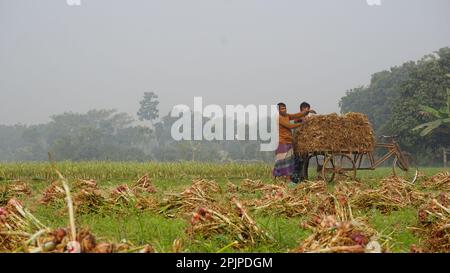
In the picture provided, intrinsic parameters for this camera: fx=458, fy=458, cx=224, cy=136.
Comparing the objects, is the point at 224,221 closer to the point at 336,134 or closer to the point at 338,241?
the point at 338,241

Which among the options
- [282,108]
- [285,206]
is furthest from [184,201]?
[282,108]

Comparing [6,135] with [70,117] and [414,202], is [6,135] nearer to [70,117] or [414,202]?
[70,117]

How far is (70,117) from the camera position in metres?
91.6

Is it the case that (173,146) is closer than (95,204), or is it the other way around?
(95,204)

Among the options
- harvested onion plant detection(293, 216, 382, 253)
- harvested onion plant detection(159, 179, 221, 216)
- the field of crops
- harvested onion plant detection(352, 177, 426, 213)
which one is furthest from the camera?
harvested onion plant detection(352, 177, 426, 213)

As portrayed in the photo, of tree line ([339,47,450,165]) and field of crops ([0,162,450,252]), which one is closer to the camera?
field of crops ([0,162,450,252])

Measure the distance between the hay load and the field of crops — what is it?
1.74m

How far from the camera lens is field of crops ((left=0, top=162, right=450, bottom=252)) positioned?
7.65 ft

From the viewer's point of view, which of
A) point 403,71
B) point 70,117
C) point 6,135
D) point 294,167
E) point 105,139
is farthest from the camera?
point 6,135

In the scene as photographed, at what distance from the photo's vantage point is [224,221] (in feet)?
12.2

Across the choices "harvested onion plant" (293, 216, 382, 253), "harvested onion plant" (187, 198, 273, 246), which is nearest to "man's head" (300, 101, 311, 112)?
"harvested onion plant" (187, 198, 273, 246)

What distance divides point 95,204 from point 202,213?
2444 millimetres

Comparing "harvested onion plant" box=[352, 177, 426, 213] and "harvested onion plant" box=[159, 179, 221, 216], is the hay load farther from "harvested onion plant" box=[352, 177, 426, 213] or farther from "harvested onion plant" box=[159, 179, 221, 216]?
"harvested onion plant" box=[159, 179, 221, 216]

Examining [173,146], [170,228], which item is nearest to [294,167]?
[170,228]
